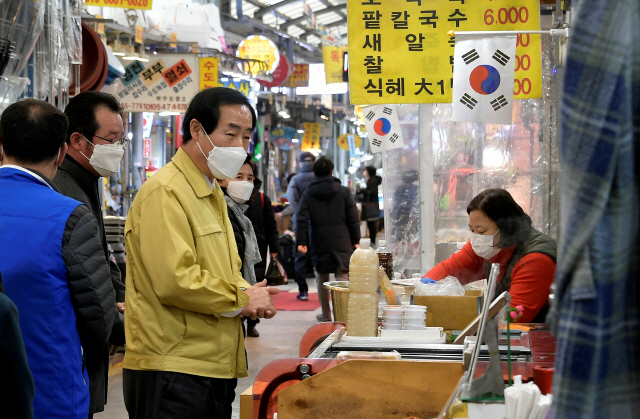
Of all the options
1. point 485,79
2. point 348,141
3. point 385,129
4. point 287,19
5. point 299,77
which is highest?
point 287,19

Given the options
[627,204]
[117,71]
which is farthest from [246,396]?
[117,71]

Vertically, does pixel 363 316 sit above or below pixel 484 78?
below

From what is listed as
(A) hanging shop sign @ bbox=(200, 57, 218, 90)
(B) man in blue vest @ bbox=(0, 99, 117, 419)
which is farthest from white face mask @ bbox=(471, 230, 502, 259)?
(A) hanging shop sign @ bbox=(200, 57, 218, 90)

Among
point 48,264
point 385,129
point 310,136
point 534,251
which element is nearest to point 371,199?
point 385,129

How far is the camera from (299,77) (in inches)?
816

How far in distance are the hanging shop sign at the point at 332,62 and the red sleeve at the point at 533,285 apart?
43.8 feet

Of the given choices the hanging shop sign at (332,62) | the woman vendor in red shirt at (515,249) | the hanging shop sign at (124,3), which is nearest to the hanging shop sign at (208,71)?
the hanging shop sign at (124,3)

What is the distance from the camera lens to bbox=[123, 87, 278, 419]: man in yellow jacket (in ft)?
8.00

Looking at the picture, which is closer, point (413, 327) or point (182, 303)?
point (182, 303)

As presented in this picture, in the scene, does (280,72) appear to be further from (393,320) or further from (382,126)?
(393,320)

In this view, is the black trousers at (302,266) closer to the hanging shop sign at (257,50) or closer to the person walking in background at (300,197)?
the person walking in background at (300,197)

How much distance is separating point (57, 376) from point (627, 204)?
2062 mm

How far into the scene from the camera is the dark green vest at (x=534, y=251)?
146 inches

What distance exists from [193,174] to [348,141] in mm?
30657
